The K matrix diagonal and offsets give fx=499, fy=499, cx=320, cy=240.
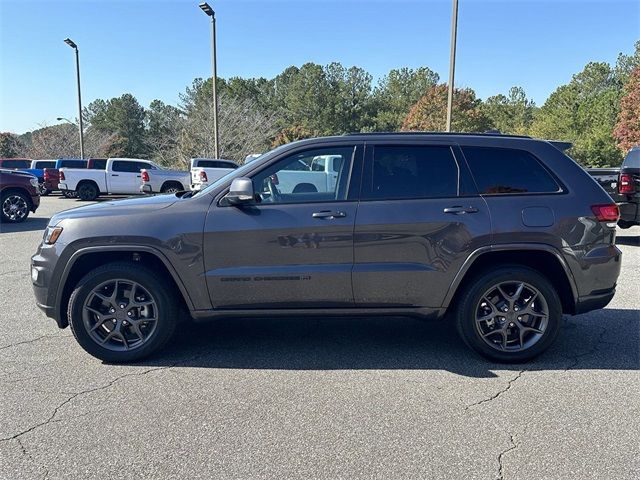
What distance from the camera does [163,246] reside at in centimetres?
396

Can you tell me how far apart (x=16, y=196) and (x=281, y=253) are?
11.7 meters

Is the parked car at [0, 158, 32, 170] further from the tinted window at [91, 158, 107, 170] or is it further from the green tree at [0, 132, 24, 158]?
the green tree at [0, 132, 24, 158]

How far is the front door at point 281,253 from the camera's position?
397 centimetres

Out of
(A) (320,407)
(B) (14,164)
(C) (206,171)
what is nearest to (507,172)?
(A) (320,407)

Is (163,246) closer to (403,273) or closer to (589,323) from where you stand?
(403,273)

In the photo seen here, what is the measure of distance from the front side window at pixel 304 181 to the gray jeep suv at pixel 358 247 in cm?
1

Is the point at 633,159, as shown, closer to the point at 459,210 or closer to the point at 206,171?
the point at 459,210

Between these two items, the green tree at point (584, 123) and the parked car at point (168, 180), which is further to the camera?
the green tree at point (584, 123)

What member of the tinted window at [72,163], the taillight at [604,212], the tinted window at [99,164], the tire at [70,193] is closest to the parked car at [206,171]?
the tinted window at [99,164]

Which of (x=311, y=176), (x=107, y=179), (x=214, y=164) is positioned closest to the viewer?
(x=311, y=176)

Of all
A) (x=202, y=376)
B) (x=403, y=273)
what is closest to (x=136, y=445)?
(x=202, y=376)

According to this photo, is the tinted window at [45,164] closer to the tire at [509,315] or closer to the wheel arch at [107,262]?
the wheel arch at [107,262]

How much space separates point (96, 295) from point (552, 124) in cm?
5119

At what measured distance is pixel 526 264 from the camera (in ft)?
13.9
